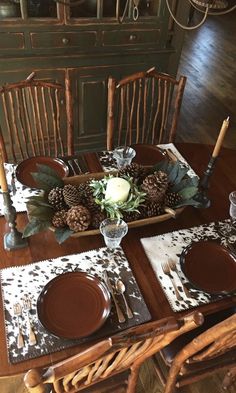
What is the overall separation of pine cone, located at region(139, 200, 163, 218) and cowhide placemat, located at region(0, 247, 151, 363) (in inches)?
5.7

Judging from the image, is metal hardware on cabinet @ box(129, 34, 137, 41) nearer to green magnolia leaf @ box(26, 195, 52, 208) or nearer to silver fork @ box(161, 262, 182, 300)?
green magnolia leaf @ box(26, 195, 52, 208)

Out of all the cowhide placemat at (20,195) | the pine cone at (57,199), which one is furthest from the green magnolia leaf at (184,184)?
the cowhide placemat at (20,195)

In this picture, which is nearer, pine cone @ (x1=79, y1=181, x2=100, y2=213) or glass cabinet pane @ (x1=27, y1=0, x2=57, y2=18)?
pine cone @ (x1=79, y1=181, x2=100, y2=213)

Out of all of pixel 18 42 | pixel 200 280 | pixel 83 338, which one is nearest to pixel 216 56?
pixel 18 42

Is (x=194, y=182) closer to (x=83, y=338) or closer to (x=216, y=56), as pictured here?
(x=83, y=338)

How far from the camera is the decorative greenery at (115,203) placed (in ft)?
3.52

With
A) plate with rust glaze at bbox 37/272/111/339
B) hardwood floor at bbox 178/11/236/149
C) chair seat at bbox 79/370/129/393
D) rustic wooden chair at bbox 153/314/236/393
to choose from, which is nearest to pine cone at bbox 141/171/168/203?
plate with rust glaze at bbox 37/272/111/339

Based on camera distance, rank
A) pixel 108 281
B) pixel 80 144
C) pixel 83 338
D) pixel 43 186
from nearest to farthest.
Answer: pixel 83 338 < pixel 108 281 < pixel 43 186 < pixel 80 144

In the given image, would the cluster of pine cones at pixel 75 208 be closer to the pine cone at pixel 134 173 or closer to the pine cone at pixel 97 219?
the pine cone at pixel 97 219

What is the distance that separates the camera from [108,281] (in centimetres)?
98

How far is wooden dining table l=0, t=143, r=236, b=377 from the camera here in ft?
2.71

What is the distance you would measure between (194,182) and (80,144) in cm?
144

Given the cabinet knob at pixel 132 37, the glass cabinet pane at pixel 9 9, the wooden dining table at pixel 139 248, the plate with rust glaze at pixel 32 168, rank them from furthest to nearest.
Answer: the cabinet knob at pixel 132 37, the glass cabinet pane at pixel 9 9, the plate with rust glaze at pixel 32 168, the wooden dining table at pixel 139 248

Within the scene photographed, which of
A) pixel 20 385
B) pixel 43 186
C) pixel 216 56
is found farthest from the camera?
pixel 216 56
